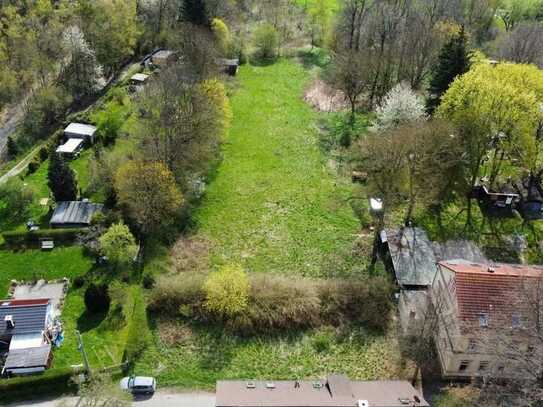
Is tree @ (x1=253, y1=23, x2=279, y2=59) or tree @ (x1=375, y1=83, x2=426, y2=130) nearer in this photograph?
tree @ (x1=375, y1=83, x2=426, y2=130)

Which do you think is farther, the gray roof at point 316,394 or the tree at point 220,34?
the tree at point 220,34

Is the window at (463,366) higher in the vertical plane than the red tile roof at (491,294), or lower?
lower

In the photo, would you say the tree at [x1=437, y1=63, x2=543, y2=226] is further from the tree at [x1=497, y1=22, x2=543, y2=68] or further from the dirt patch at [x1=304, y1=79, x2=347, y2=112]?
the dirt patch at [x1=304, y1=79, x2=347, y2=112]

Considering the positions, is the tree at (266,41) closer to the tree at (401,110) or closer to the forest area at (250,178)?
the forest area at (250,178)

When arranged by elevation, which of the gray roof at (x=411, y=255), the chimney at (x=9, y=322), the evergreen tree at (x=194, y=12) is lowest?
the gray roof at (x=411, y=255)

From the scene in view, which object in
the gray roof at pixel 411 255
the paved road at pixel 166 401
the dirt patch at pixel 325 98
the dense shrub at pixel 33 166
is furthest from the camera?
the dirt patch at pixel 325 98

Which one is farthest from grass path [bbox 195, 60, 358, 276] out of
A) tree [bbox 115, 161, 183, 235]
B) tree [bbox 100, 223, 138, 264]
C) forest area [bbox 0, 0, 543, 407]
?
tree [bbox 100, 223, 138, 264]

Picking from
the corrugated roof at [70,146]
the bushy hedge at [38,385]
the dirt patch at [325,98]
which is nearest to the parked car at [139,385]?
the bushy hedge at [38,385]

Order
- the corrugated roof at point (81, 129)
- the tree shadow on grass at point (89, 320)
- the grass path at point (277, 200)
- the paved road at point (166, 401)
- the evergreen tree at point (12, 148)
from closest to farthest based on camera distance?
the paved road at point (166, 401)
the tree shadow on grass at point (89, 320)
the grass path at point (277, 200)
the corrugated roof at point (81, 129)
the evergreen tree at point (12, 148)
